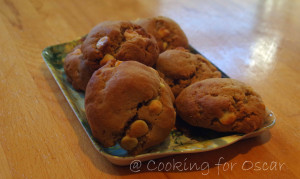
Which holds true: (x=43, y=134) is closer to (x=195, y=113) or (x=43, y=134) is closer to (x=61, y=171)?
(x=61, y=171)

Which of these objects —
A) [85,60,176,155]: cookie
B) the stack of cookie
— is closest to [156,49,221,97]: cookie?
the stack of cookie

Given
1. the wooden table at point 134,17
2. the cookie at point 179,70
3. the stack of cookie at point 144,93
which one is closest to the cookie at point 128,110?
the stack of cookie at point 144,93

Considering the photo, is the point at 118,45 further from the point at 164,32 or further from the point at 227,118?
the point at 227,118

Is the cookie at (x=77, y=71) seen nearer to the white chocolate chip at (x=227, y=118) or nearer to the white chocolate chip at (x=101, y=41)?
the white chocolate chip at (x=101, y=41)

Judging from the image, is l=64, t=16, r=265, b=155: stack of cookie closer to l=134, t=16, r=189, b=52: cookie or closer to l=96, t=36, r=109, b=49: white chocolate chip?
l=96, t=36, r=109, b=49: white chocolate chip

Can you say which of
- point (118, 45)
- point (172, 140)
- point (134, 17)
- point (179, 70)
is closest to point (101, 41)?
point (118, 45)

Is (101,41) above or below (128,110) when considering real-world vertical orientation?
above
